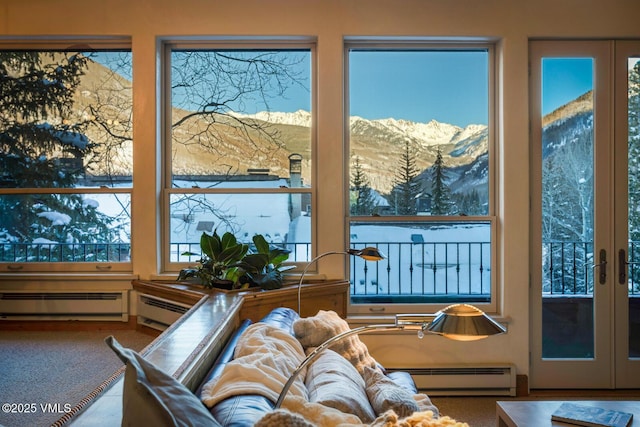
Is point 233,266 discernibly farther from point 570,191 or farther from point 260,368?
point 570,191

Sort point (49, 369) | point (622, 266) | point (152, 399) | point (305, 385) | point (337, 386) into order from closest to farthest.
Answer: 1. point (152, 399)
2. point (337, 386)
3. point (305, 385)
4. point (49, 369)
5. point (622, 266)

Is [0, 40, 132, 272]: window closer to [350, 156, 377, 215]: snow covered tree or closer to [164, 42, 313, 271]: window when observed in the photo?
[164, 42, 313, 271]: window

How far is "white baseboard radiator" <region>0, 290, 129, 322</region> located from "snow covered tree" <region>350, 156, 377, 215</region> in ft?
6.07

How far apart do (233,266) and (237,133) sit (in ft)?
3.65

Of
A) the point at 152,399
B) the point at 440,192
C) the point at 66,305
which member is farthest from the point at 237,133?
the point at 152,399

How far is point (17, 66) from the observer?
13.4 ft

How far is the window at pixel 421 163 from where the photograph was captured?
13.4 feet

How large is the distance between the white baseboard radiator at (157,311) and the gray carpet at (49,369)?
0.35ft

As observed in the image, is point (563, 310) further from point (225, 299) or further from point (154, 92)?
point (154, 92)

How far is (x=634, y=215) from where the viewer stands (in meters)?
4.02

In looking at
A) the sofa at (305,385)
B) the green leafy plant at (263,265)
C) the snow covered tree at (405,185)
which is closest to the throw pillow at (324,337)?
the sofa at (305,385)

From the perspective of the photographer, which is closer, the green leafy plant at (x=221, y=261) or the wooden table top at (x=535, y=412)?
Result: the wooden table top at (x=535, y=412)

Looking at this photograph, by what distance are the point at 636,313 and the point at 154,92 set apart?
3.94 m

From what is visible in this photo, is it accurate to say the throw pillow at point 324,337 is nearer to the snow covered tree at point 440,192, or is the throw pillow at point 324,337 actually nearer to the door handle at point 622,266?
the snow covered tree at point 440,192
